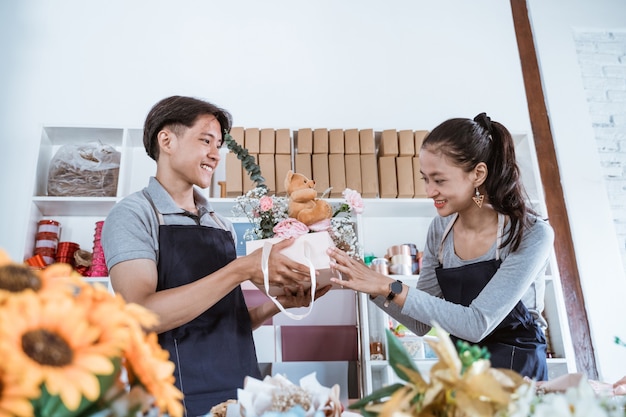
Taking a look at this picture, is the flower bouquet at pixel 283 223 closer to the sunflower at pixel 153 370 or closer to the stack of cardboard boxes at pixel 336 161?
the sunflower at pixel 153 370

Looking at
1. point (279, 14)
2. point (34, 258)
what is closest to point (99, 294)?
point (34, 258)

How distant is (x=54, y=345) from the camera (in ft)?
1.37

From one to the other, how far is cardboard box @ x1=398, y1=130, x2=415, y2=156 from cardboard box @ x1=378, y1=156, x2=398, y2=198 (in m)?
0.06

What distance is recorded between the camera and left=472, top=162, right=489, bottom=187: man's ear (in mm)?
1718

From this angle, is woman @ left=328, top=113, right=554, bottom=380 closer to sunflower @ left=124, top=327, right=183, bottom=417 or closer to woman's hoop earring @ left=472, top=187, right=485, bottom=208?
woman's hoop earring @ left=472, top=187, right=485, bottom=208

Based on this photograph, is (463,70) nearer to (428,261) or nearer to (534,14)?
(534,14)

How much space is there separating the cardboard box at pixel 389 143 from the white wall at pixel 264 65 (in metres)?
0.37

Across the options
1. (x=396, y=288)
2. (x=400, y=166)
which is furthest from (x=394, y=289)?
(x=400, y=166)

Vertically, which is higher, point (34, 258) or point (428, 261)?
point (34, 258)

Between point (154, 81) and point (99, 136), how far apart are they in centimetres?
56

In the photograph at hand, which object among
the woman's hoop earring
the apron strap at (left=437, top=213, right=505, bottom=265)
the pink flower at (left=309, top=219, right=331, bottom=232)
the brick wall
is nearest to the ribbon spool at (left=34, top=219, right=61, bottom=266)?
the pink flower at (left=309, top=219, right=331, bottom=232)

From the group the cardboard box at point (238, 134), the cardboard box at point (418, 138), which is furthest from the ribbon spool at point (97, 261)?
the cardboard box at point (418, 138)

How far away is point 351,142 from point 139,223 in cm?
180

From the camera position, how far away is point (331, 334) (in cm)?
270
